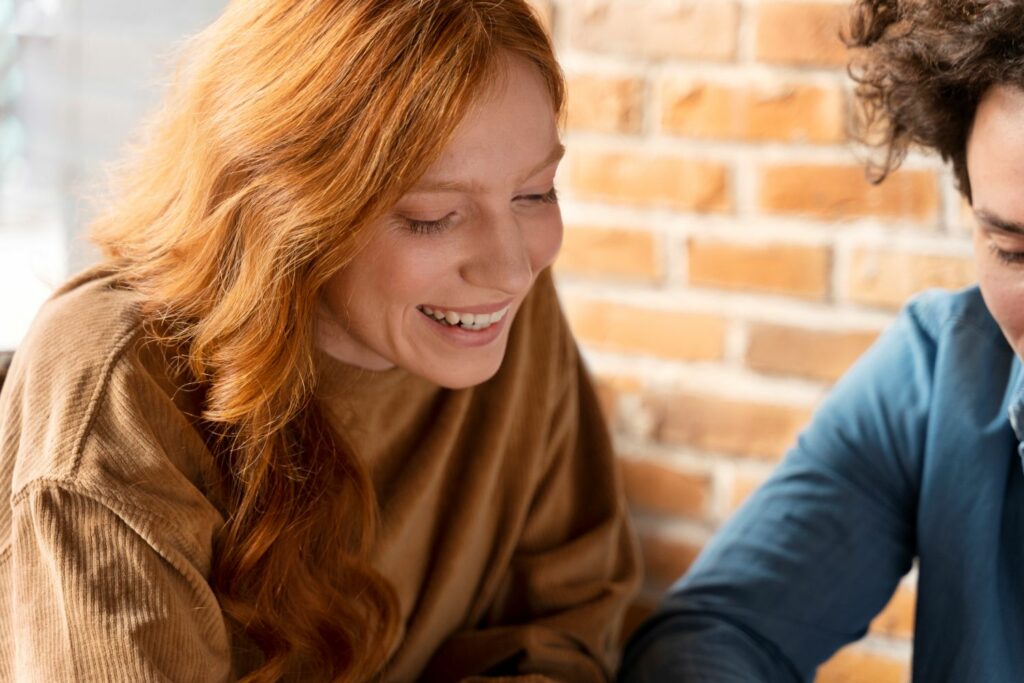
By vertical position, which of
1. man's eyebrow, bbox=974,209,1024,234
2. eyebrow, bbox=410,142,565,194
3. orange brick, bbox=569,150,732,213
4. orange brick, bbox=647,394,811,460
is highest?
eyebrow, bbox=410,142,565,194

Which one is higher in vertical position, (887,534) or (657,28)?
(657,28)

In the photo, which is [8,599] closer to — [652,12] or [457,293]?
[457,293]

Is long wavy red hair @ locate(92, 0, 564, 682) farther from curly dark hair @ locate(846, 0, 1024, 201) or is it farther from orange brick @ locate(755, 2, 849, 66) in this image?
orange brick @ locate(755, 2, 849, 66)

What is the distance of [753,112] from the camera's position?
1570mm

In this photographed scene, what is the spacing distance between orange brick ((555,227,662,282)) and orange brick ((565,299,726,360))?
0.05 meters

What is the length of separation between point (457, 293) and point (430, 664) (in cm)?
45

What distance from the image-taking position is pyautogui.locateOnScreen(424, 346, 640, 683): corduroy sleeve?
125cm

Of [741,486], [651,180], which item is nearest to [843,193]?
[651,180]

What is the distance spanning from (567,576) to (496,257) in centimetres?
42

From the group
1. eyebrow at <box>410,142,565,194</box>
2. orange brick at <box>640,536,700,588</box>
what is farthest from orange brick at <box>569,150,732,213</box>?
eyebrow at <box>410,142,565,194</box>

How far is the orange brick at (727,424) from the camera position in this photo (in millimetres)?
1638

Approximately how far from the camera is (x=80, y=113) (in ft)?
6.20

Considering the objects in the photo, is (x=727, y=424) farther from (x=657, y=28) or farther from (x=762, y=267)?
(x=657, y=28)

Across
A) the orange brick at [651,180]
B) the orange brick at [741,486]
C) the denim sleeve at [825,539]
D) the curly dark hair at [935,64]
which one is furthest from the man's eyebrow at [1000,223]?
the orange brick at [741,486]
